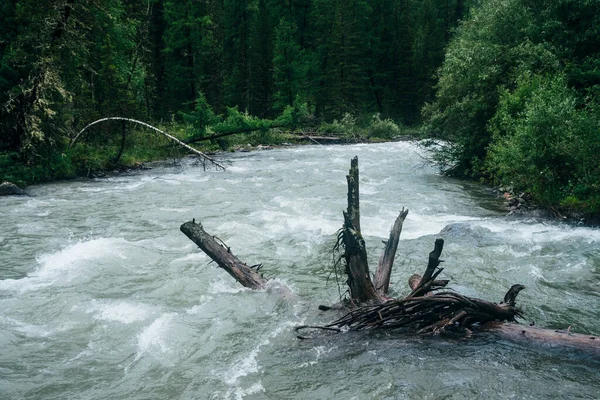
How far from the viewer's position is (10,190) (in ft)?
58.5

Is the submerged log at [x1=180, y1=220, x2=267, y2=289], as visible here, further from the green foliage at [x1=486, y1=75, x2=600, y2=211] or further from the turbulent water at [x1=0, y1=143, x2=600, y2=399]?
the green foliage at [x1=486, y1=75, x2=600, y2=211]

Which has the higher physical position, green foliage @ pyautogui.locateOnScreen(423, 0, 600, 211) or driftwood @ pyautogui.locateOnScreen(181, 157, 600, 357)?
green foliage @ pyautogui.locateOnScreen(423, 0, 600, 211)

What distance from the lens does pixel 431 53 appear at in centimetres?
5569

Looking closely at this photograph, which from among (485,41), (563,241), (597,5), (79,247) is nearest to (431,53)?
(485,41)

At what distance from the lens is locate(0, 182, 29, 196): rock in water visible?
17.7 m

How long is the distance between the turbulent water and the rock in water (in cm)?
79

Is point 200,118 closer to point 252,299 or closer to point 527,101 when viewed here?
point 527,101

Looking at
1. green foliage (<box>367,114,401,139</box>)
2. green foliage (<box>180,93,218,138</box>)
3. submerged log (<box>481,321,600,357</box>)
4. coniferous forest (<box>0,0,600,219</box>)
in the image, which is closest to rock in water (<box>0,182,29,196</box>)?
coniferous forest (<box>0,0,600,219</box>)

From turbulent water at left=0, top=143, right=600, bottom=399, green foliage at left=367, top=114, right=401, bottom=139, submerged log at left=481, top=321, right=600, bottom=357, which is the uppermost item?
green foliage at left=367, top=114, right=401, bottom=139

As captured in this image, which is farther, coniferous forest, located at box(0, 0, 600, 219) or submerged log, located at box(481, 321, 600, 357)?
coniferous forest, located at box(0, 0, 600, 219)

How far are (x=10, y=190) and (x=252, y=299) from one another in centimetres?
1392

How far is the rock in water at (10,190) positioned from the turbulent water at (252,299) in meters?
0.79

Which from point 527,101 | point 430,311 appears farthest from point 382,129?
point 430,311

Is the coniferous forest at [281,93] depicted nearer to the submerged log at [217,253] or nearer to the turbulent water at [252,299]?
the turbulent water at [252,299]
